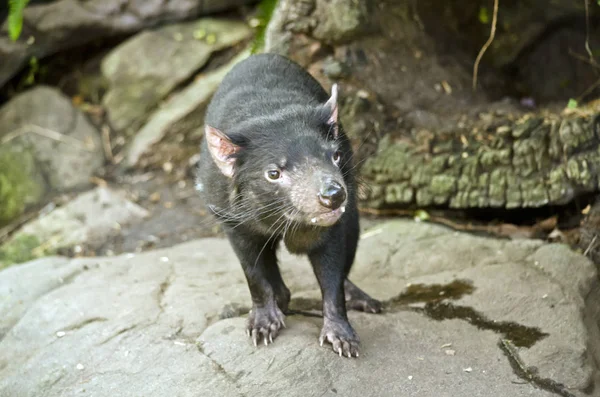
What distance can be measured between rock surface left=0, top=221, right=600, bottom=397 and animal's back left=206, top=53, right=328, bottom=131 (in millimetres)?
1189

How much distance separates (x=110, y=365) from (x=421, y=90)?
355cm

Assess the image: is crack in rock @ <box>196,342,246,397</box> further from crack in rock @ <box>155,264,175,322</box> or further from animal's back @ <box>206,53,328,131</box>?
animal's back @ <box>206,53,328,131</box>

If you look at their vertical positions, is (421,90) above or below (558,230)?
above

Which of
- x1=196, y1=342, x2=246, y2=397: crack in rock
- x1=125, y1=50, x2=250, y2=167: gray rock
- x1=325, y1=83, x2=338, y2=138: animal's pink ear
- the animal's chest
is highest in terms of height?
x1=325, y1=83, x2=338, y2=138: animal's pink ear

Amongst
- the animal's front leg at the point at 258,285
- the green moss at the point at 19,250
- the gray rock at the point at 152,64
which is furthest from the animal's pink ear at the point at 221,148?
the gray rock at the point at 152,64

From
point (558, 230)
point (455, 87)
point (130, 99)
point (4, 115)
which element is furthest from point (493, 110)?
point (4, 115)

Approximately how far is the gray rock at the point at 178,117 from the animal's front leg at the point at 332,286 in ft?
13.7

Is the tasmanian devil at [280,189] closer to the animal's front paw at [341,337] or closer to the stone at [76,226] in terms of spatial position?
the animal's front paw at [341,337]

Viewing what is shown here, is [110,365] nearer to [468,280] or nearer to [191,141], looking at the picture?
[468,280]

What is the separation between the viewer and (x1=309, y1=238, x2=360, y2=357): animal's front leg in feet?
12.6

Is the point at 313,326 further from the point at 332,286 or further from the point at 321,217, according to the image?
the point at 321,217

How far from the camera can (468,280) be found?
471cm

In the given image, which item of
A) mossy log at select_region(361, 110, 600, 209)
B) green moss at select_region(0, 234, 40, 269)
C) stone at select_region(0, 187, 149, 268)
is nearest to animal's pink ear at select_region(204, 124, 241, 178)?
mossy log at select_region(361, 110, 600, 209)

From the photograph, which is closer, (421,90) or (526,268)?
(526,268)
